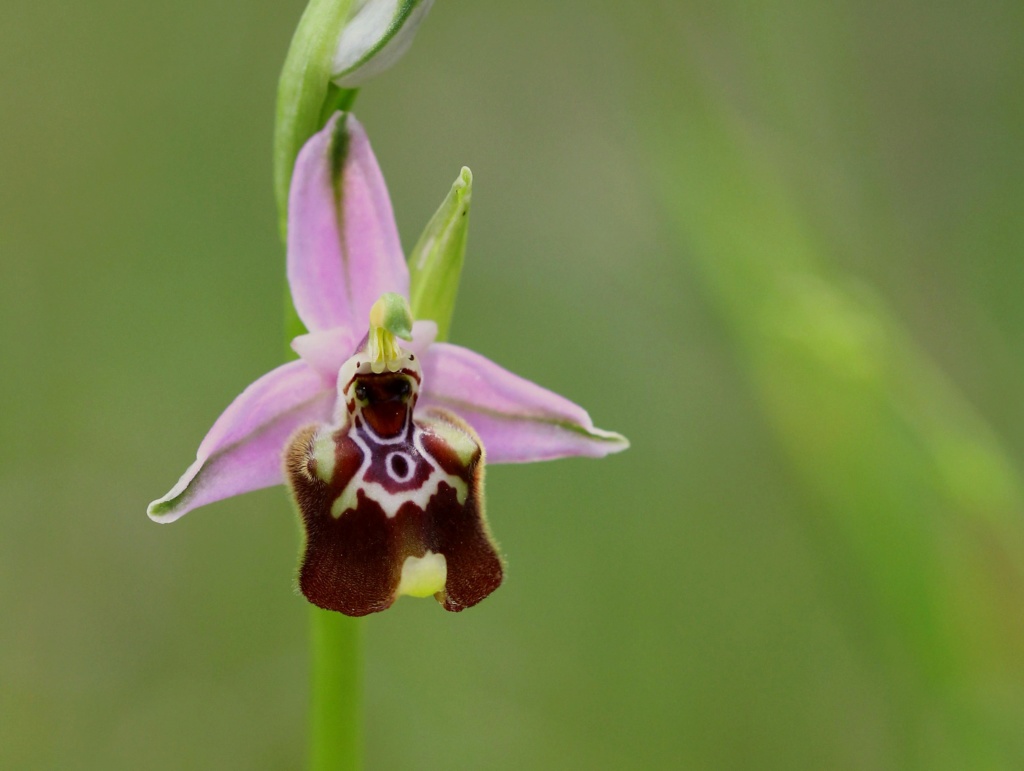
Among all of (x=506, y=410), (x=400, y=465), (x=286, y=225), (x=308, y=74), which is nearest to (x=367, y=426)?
(x=400, y=465)

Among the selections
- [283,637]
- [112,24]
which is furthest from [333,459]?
[112,24]

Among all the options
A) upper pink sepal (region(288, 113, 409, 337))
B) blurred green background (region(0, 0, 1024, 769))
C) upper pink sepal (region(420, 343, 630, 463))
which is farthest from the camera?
blurred green background (region(0, 0, 1024, 769))

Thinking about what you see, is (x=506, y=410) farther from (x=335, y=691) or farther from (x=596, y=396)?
(x=596, y=396)

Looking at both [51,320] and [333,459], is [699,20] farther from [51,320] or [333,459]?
[333,459]

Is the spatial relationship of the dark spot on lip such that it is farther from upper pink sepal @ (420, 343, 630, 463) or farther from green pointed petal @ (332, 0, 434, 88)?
green pointed petal @ (332, 0, 434, 88)

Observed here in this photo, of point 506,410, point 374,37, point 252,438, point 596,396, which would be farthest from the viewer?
point 596,396

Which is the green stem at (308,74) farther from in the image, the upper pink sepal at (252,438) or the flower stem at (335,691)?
the flower stem at (335,691)

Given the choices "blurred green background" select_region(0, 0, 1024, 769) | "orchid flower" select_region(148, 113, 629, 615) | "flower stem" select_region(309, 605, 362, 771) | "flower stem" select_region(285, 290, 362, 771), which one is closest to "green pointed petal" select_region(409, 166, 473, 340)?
"orchid flower" select_region(148, 113, 629, 615)
